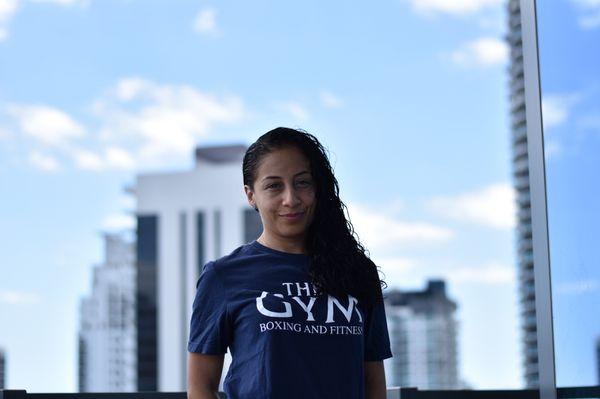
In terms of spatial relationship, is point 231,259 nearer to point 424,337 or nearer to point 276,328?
point 276,328

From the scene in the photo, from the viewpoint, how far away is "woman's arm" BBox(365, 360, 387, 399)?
1884 mm

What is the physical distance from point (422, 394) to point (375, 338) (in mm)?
527

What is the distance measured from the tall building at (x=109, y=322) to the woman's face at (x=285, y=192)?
6785 centimetres

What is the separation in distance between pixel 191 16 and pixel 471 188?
2057 cm

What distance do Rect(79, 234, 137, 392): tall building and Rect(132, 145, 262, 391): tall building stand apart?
3172mm

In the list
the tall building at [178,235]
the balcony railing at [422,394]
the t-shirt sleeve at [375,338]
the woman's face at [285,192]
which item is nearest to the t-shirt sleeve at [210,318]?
the woman's face at [285,192]

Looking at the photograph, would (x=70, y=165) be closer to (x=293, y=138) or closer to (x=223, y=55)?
(x=223, y=55)

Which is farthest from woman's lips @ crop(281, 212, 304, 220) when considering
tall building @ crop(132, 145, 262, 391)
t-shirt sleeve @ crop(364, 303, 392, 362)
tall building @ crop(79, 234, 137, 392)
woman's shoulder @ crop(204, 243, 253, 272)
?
tall building @ crop(79, 234, 137, 392)

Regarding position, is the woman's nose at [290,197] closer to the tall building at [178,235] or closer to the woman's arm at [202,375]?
the woman's arm at [202,375]

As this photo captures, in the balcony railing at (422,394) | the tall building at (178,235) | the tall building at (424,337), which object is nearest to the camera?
the balcony railing at (422,394)

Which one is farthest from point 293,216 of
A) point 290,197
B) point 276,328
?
point 276,328

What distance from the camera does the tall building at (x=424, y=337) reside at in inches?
3098

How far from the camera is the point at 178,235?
213 feet

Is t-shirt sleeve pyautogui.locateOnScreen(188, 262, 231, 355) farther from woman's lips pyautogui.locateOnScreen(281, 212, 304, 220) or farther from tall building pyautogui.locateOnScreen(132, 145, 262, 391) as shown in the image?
tall building pyautogui.locateOnScreen(132, 145, 262, 391)
